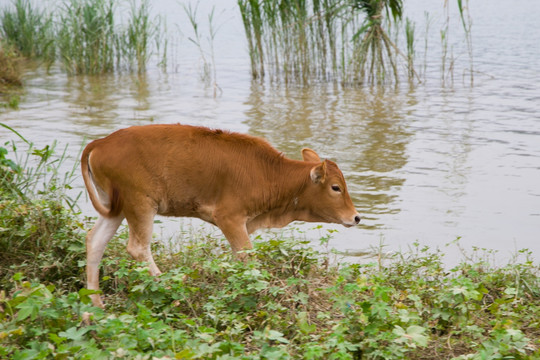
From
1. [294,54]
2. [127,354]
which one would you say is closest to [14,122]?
[294,54]

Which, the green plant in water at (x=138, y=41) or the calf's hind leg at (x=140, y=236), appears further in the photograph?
the green plant in water at (x=138, y=41)

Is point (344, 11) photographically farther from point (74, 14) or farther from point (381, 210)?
point (381, 210)

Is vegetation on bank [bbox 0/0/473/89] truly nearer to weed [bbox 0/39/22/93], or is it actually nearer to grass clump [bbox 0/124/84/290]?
weed [bbox 0/39/22/93]

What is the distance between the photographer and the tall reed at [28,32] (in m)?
16.2

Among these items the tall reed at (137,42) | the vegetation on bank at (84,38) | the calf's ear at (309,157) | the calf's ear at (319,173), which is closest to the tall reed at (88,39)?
the vegetation on bank at (84,38)

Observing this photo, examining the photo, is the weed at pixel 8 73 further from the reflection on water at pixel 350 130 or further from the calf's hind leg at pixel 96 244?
the calf's hind leg at pixel 96 244

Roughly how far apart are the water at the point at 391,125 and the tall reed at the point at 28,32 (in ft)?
2.08

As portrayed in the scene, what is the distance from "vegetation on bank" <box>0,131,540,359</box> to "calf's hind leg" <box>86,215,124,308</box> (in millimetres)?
147

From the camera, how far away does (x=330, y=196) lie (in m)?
5.50

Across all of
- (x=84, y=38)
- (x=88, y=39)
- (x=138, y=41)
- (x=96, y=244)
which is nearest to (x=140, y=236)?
(x=96, y=244)

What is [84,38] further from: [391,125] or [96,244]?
[96,244]

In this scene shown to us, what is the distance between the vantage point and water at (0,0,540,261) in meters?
7.59

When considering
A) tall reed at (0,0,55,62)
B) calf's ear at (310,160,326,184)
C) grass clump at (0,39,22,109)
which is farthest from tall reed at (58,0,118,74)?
calf's ear at (310,160,326,184)

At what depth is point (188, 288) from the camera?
14.5 ft
